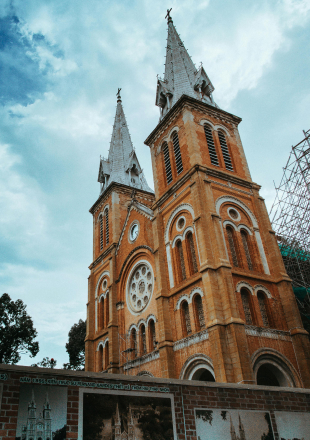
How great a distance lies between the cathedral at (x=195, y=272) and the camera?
17.9 m

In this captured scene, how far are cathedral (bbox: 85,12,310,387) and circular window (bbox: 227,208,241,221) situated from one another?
0.24ft

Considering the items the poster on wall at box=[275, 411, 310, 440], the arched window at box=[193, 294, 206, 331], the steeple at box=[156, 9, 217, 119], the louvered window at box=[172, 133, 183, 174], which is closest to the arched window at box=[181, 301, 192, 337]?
the arched window at box=[193, 294, 206, 331]

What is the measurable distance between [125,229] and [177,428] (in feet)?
70.3

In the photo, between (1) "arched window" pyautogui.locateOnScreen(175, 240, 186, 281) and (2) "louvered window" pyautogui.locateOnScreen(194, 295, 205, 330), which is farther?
(1) "arched window" pyautogui.locateOnScreen(175, 240, 186, 281)

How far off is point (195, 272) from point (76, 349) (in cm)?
2433

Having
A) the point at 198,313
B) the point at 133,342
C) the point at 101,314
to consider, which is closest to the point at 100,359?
the point at 101,314

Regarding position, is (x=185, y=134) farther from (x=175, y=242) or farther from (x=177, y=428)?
(x=177, y=428)

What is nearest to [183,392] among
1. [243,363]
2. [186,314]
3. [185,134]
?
[243,363]

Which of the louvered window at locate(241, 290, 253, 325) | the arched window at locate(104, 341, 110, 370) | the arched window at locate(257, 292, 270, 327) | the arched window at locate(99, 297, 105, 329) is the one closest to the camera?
the louvered window at locate(241, 290, 253, 325)

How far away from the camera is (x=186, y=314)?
66.6 ft

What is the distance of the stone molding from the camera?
17719 mm

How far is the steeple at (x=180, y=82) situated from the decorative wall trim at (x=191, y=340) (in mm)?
16587

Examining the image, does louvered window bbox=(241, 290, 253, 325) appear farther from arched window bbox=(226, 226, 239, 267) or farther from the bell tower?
arched window bbox=(226, 226, 239, 267)

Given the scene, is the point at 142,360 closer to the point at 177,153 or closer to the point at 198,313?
the point at 198,313
